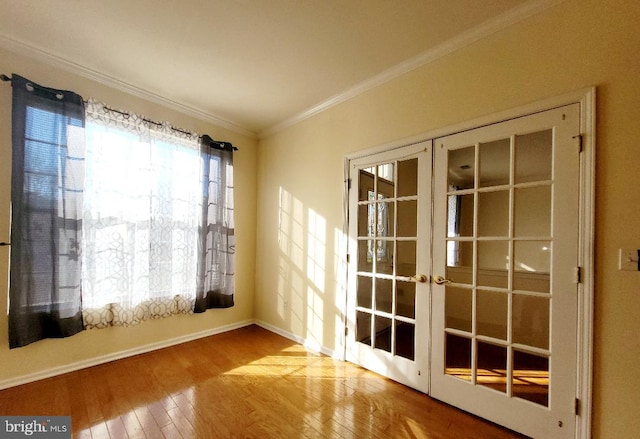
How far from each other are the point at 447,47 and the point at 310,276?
255 cm

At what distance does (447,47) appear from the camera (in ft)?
6.84

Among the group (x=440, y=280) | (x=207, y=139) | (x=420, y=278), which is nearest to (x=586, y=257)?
(x=440, y=280)

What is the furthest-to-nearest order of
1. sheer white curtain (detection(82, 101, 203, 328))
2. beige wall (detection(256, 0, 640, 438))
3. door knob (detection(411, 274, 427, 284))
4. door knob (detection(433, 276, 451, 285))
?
sheer white curtain (detection(82, 101, 203, 328)) → door knob (detection(411, 274, 427, 284)) → door knob (detection(433, 276, 451, 285)) → beige wall (detection(256, 0, 640, 438))

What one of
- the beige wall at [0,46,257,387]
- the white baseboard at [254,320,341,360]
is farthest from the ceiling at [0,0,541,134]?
the white baseboard at [254,320,341,360]

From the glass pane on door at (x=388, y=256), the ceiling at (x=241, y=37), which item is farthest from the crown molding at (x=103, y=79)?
the glass pane on door at (x=388, y=256)

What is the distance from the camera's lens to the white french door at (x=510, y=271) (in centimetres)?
161

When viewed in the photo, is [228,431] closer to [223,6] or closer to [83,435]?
[83,435]

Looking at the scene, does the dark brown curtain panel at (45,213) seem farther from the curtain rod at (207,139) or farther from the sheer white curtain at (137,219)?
the curtain rod at (207,139)

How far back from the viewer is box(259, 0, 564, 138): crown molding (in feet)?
5.70

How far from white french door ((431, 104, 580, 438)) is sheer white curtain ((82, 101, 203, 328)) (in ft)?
8.80

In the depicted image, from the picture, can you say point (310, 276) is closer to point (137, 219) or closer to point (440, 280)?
point (440, 280)

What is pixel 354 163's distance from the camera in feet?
9.05

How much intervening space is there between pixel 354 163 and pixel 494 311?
68.9 inches

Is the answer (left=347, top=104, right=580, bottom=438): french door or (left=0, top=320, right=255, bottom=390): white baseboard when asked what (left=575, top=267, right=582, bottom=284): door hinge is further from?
(left=0, top=320, right=255, bottom=390): white baseboard
